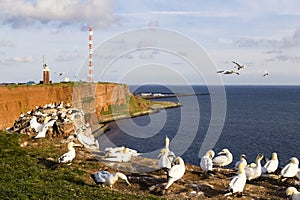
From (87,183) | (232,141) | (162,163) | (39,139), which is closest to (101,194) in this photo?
(87,183)

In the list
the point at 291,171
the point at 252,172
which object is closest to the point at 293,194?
the point at 252,172

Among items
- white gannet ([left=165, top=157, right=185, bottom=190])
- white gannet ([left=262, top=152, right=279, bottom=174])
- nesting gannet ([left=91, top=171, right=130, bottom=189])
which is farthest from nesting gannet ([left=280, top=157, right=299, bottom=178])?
nesting gannet ([left=91, top=171, right=130, bottom=189])

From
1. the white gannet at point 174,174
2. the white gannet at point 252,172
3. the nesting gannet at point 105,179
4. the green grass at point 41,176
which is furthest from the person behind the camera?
the white gannet at point 252,172

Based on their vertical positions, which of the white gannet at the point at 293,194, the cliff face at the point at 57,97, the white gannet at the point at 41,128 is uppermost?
the cliff face at the point at 57,97

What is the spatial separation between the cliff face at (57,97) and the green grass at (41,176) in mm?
32799

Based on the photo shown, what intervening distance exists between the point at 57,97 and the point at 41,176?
184ft

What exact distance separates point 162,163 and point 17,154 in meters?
6.77

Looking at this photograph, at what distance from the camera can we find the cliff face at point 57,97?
53688 mm

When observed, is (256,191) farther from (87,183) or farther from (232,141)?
(232,141)

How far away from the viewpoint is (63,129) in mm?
25938

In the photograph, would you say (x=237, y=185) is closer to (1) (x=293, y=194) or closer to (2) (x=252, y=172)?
(1) (x=293, y=194)

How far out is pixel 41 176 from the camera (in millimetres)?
14438

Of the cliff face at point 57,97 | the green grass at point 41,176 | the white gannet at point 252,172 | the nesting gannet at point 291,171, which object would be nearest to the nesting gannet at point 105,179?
the green grass at point 41,176

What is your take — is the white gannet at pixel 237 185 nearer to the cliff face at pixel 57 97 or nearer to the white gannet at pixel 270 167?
the white gannet at pixel 270 167
